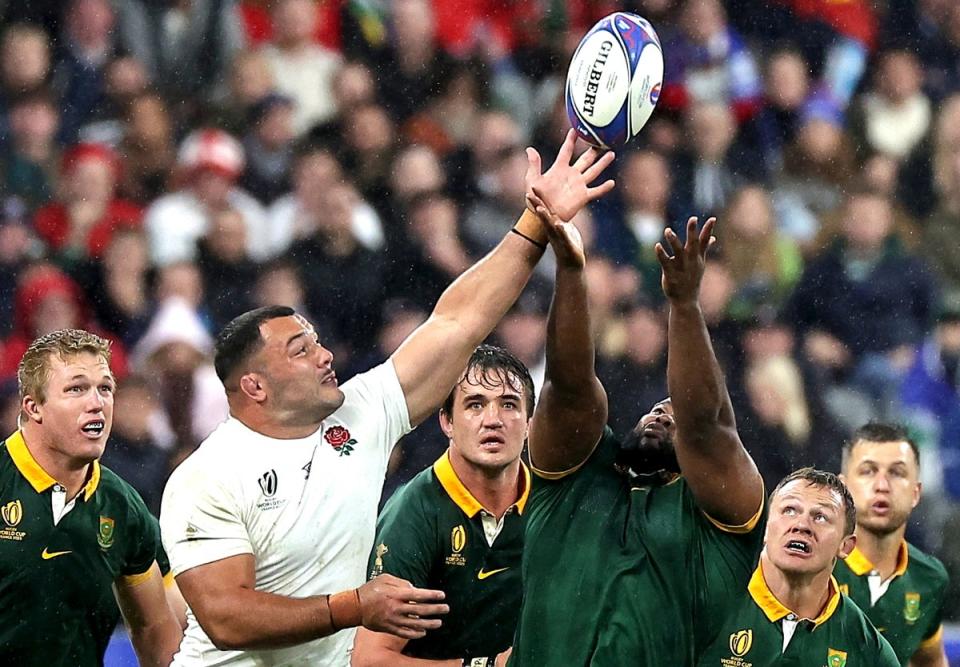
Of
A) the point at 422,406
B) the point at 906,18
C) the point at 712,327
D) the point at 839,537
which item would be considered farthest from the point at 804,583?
the point at 906,18

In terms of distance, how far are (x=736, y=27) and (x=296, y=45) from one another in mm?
2619

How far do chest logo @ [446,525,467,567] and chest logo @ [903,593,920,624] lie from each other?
6.38ft

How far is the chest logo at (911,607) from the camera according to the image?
6.61 metres

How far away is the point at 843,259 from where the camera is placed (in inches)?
369

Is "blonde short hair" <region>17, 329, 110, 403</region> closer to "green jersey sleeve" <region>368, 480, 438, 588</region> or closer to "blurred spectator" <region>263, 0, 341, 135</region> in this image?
"green jersey sleeve" <region>368, 480, 438, 588</region>

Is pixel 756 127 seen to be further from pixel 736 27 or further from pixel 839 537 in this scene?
pixel 839 537

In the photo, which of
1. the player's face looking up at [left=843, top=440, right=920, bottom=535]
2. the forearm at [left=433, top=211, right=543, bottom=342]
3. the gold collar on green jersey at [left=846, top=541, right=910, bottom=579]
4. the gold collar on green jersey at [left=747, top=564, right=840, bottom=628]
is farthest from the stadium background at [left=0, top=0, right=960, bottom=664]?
the forearm at [left=433, top=211, right=543, bottom=342]

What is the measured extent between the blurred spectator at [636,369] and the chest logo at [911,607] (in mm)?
2020

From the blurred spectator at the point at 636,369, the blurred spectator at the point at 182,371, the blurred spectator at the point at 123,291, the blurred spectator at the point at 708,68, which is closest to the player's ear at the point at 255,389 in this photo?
the blurred spectator at the point at 182,371

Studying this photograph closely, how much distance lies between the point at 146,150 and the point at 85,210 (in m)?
0.47

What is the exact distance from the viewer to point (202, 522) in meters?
4.52

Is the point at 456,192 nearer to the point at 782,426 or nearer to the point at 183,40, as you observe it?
the point at 183,40

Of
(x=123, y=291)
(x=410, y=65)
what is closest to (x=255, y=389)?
(x=123, y=291)

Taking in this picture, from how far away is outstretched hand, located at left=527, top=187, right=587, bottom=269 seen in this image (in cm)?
471
